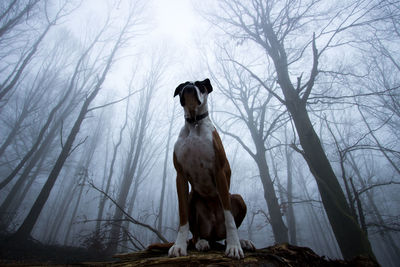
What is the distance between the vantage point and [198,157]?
227 cm

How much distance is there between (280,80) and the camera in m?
5.77

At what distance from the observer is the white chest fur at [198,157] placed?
7.43 ft

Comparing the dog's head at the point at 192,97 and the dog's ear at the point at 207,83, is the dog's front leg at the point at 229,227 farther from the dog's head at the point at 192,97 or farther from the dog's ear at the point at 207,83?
the dog's ear at the point at 207,83

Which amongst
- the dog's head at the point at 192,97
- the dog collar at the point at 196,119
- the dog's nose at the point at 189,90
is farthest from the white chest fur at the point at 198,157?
the dog's nose at the point at 189,90

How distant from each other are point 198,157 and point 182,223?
775 mm

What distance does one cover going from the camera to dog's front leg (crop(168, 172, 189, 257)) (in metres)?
1.67

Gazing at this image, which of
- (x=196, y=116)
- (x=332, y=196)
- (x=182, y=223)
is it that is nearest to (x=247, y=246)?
(x=182, y=223)

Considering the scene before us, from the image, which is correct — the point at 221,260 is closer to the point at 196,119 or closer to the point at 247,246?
the point at 247,246

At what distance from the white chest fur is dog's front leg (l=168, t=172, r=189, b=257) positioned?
0.53 ft

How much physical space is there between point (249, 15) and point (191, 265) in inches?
400

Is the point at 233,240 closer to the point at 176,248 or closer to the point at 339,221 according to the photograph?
the point at 176,248

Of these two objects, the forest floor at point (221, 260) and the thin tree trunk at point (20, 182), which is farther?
the thin tree trunk at point (20, 182)

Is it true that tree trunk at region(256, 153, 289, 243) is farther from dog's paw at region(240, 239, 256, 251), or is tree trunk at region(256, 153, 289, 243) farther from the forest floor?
the forest floor

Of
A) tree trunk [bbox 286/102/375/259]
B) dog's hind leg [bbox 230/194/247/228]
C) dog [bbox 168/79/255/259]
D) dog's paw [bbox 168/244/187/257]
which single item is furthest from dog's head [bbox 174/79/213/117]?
tree trunk [bbox 286/102/375/259]
